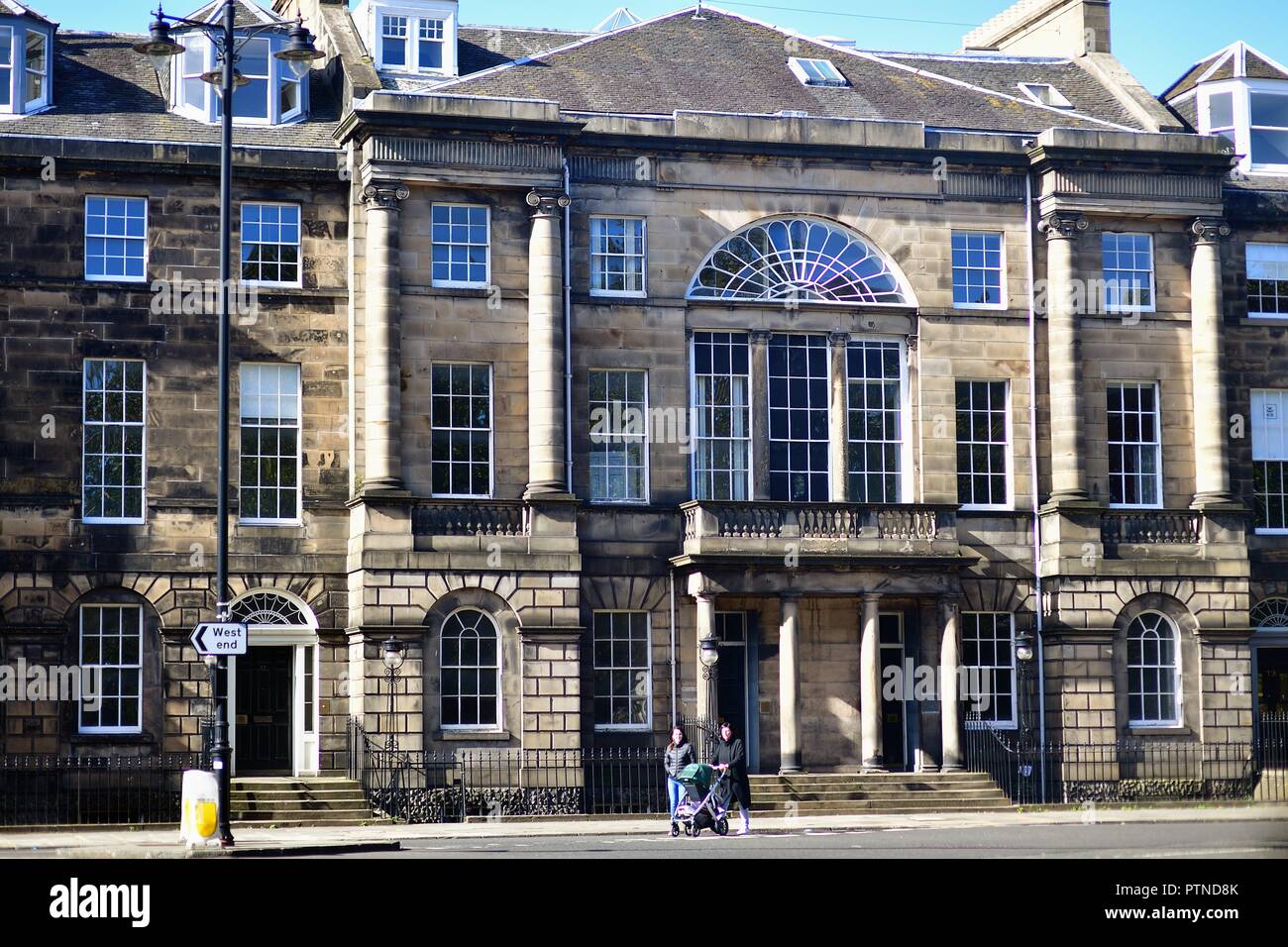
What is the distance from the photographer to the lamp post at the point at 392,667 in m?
33.2

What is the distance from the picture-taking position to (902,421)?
3684cm

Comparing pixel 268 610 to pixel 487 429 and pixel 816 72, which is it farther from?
pixel 816 72

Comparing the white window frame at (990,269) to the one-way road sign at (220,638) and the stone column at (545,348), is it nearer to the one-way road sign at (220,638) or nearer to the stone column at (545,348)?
the stone column at (545,348)

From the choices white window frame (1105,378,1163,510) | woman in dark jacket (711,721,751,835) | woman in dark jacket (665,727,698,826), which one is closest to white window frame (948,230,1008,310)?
white window frame (1105,378,1163,510)

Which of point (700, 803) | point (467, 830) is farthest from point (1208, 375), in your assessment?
point (467, 830)

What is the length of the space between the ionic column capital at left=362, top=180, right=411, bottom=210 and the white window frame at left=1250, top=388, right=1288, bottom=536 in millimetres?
17655

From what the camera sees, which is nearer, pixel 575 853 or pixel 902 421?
pixel 575 853

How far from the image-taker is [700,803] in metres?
28.4

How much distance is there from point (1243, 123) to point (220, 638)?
25678mm
